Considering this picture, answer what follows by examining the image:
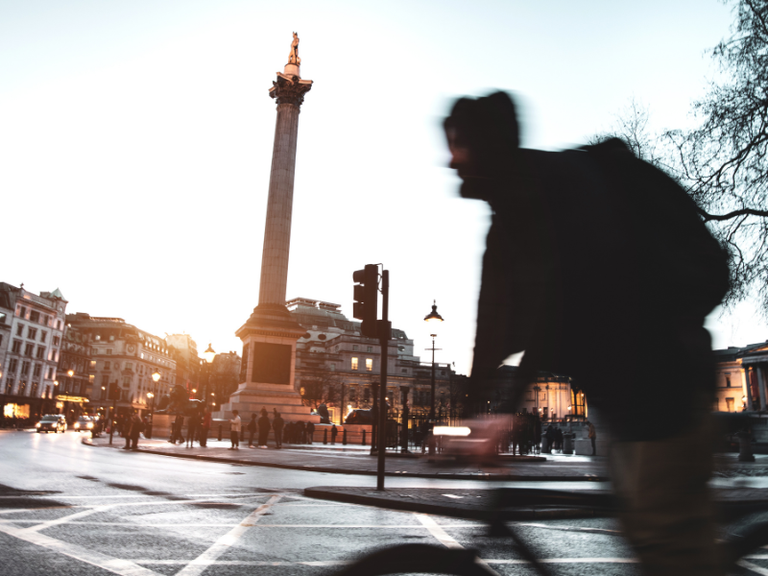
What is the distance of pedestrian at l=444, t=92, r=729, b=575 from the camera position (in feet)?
5.61

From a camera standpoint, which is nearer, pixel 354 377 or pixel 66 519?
pixel 66 519

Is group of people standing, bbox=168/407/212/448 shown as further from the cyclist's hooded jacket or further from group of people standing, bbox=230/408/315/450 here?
the cyclist's hooded jacket

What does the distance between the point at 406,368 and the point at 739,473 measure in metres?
110

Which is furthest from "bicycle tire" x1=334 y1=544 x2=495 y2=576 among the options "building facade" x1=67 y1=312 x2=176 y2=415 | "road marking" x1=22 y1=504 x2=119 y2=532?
"building facade" x1=67 y1=312 x2=176 y2=415

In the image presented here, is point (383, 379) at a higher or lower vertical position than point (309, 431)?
higher

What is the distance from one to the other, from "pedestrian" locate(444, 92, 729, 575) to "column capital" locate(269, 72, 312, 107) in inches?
1673

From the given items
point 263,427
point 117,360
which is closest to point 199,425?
point 263,427

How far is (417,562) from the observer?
65.0 inches

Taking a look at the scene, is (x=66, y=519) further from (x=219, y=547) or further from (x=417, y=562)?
(x=417, y=562)

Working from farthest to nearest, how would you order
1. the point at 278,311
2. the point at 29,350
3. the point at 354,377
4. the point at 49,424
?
the point at 354,377 → the point at 29,350 → the point at 49,424 → the point at 278,311

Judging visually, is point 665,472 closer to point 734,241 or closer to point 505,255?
point 505,255

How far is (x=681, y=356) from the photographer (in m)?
1.78

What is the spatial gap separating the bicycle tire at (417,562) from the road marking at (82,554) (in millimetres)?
3384

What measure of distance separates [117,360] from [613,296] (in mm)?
130681
